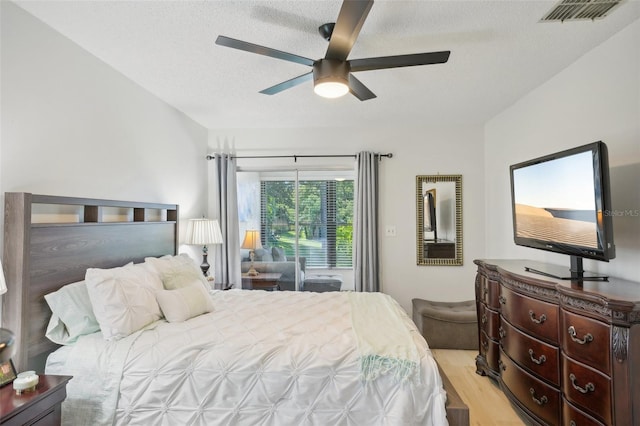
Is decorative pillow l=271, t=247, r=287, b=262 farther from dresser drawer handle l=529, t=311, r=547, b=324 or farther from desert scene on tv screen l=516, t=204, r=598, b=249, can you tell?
dresser drawer handle l=529, t=311, r=547, b=324

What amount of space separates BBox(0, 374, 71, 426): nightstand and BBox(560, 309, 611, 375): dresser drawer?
8.71ft

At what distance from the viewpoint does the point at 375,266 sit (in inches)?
153

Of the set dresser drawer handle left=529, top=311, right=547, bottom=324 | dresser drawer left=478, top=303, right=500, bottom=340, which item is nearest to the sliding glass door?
dresser drawer left=478, top=303, right=500, bottom=340

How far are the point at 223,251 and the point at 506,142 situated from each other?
3.59 m

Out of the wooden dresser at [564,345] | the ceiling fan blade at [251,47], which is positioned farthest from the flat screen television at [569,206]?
the ceiling fan blade at [251,47]

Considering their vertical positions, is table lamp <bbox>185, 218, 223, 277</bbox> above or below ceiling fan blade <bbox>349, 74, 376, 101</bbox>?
below

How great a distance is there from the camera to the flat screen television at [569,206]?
174 cm

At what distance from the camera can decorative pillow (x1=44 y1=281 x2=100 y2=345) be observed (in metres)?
1.79

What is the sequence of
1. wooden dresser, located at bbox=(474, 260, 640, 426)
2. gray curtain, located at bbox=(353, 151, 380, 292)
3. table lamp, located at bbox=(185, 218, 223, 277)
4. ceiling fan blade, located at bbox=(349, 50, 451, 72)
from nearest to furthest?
wooden dresser, located at bbox=(474, 260, 640, 426), ceiling fan blade, located at bbox=(349, 50, 451, 72), table lamp, located at bbox=(185, 218, 223, 277), gray curtain, located at bbox=(353, 151, 380, 292)

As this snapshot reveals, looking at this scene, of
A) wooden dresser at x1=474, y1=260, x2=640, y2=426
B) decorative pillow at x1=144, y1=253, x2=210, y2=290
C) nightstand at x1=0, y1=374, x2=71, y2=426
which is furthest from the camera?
decorative pillow at x1=144, y1=253, x2=210, y2=290

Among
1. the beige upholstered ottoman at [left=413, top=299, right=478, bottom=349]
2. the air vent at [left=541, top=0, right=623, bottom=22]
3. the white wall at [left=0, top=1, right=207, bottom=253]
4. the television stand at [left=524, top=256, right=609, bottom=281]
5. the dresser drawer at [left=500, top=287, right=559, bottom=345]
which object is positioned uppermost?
the air vent at [left=541, top=0, right=623, bottom=22]

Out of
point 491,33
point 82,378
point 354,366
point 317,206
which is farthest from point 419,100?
point 82,378

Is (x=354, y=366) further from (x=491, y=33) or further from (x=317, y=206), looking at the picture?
(x=317, y=206)

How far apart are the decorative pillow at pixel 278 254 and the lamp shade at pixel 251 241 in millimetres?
230
